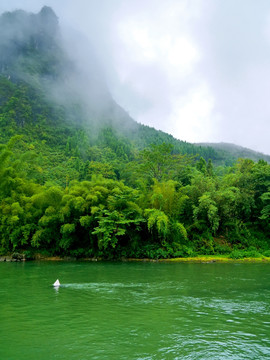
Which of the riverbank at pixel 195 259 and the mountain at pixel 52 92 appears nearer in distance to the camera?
the riverbank at pixel 195 259

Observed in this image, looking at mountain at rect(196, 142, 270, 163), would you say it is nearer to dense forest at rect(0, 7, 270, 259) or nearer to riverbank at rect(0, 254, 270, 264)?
dense forest at rect(0, 7, 270, 259)

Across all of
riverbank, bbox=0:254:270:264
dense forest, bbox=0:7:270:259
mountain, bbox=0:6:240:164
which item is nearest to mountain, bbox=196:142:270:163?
mountain, bbox=0:6:240:164

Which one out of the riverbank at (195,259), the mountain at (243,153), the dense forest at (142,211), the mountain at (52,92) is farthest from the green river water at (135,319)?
the mountain at (243,153)

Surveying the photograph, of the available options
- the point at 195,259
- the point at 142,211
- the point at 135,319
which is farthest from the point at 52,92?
the point at 135,319

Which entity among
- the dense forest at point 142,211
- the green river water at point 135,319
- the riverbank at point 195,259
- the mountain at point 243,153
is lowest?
the green river water at point 135,319

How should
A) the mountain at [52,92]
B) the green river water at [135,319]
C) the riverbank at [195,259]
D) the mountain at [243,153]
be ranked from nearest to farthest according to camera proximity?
the green river water at [135,319], the riverbank at [195,259], the mountain at [52,92], the mountain at [243,153]

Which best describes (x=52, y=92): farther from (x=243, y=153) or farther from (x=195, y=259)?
(x=195, y=259)

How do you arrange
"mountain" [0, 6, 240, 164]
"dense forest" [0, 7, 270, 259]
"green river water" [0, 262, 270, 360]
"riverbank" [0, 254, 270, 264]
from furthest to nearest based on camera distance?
"mountain" [0, 6, 240, 164] < "dense forest" [0, 7, 270, 259] < "riverbank" [0, 254, 270, 264] < "green river water" [0, 262, 270, 360]

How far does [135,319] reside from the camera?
938 cm

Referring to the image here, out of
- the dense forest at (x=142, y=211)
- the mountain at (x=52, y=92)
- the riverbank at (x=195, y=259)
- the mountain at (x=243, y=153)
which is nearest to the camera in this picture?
the riverbank at (x=195, y=259)

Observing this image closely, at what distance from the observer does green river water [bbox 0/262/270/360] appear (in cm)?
698

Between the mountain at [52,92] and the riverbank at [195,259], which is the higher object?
the mountain at [52,92]

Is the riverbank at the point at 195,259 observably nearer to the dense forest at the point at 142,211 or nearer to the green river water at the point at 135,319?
the dense forest at the point at 142,211

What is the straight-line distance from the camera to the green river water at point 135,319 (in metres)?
6.98
